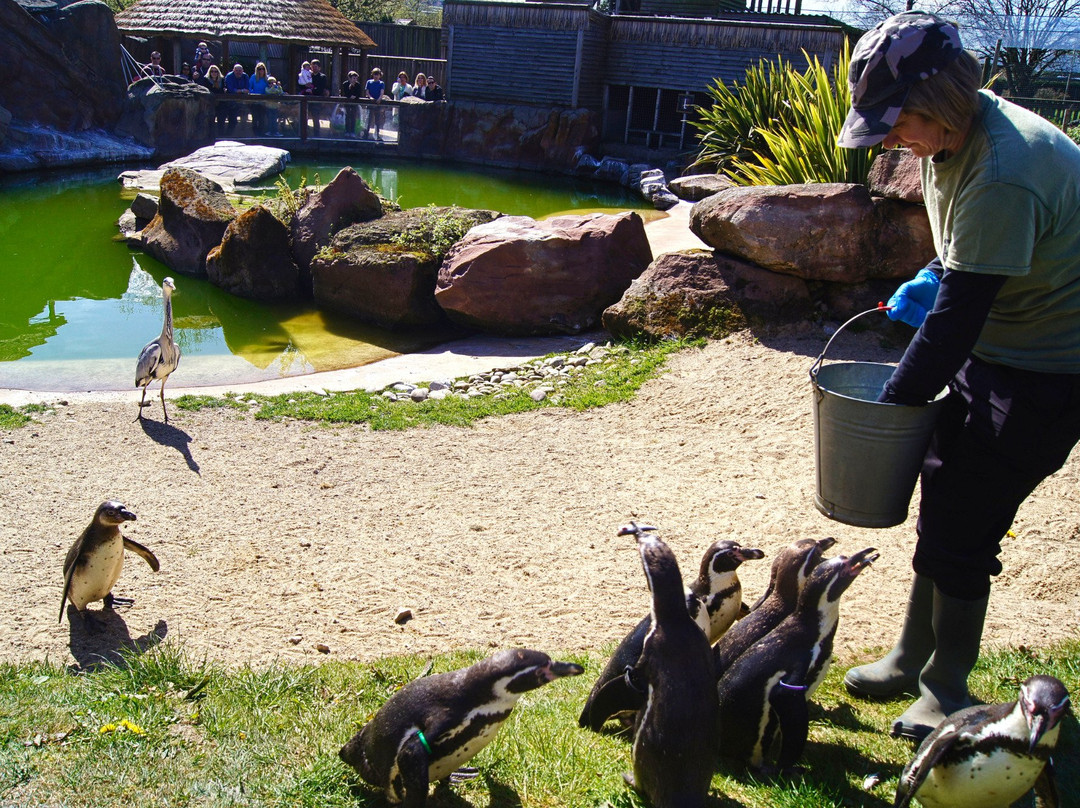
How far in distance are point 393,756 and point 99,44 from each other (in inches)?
1107

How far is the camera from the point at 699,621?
11.9 ft

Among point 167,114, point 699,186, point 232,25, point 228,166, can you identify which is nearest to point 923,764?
point 699,186

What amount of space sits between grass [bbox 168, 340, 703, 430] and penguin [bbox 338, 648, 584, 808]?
496 cm

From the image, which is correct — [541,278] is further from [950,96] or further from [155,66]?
[155,66]

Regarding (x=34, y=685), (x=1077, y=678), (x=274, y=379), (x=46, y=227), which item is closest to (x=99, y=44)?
(x=46, y=227)

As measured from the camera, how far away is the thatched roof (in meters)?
28.0

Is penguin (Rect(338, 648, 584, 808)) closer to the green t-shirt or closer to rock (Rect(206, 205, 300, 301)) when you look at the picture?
the green t-shirt

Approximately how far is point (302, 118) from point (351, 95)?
106 inches

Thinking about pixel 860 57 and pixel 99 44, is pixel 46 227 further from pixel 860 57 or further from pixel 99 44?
pixel 860 57

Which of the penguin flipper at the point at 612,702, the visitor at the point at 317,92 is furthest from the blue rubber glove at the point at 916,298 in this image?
the visitor at the point at 317,92

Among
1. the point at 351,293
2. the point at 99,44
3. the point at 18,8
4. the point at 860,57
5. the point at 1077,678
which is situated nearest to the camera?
the point at 860,57

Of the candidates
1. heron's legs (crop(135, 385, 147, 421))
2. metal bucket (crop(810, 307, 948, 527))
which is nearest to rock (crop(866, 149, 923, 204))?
metal bucket (crop(810, 307, 948, 527))

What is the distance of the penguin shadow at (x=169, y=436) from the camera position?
294 inches

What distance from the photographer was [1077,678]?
12.0ft
